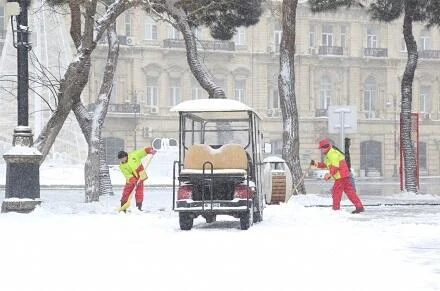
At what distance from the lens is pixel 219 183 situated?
517 inches

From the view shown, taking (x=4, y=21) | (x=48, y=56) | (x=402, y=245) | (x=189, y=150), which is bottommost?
(x=402, y=245)

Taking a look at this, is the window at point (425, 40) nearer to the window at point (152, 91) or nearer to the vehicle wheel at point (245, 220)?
the window at point (152, 91)

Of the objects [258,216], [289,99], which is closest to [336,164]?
[258,216]

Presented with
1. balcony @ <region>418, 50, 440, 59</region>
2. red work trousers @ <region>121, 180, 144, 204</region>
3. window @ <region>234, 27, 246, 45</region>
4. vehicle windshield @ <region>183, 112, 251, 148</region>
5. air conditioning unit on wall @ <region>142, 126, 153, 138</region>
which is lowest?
red work trousers @ <region>121, 180, 144, 204</region>

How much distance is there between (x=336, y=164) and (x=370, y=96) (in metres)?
45.2

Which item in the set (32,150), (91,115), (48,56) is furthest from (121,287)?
(48,56)

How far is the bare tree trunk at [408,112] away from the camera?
24.2 meters

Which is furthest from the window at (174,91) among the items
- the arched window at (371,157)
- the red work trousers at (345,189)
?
the red work trousers at (345,189)

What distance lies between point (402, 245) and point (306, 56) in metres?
48.8

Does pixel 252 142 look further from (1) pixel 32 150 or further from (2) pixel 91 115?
(2) pixel 91 115

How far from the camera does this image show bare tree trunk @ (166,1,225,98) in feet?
67.0

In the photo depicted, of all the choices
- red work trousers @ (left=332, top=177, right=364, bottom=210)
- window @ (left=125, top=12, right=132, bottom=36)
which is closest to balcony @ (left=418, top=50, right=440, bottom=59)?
window @ (left=125, top=12, right=132, bottom=36)

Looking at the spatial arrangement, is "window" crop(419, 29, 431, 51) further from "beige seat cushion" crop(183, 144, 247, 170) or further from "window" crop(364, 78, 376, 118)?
"beige seat cushion" crop(183, 144, 247, 170)

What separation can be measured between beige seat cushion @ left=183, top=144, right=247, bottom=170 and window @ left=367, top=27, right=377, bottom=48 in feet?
162
